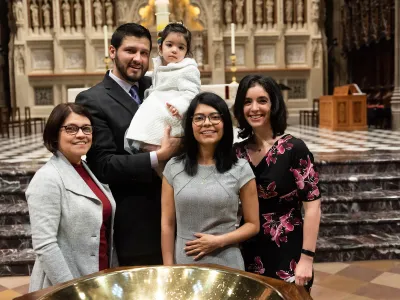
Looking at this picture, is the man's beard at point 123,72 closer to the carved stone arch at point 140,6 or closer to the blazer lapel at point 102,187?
the blazer lapel at point 102,187

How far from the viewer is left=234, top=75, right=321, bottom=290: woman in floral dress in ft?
6.61

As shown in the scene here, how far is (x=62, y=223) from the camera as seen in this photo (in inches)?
71.7

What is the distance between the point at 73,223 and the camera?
1.83 meters

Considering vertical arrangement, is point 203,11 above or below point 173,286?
above

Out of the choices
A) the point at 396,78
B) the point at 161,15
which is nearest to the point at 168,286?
the point at 161,15

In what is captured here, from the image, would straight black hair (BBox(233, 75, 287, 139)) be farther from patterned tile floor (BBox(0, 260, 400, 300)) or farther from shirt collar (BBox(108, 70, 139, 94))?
patterned tile floor (BBox(0, 260, 400, 300))

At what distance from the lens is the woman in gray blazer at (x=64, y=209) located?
175cm

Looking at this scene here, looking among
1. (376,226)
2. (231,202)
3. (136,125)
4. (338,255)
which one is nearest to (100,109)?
(136,125)

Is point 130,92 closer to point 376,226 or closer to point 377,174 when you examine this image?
point 376,226

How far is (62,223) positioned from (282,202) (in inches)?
35.9

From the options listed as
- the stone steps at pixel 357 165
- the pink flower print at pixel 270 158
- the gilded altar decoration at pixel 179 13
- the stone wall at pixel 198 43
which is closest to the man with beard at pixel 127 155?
the pink flower print at pixel 270 158

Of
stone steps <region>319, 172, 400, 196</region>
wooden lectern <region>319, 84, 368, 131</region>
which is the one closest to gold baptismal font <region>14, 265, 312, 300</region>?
stone steps <region>319, 172, 400, 196</region>

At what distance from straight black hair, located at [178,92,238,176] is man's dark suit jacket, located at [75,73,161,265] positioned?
190mm

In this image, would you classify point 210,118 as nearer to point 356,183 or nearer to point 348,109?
point 356,183
